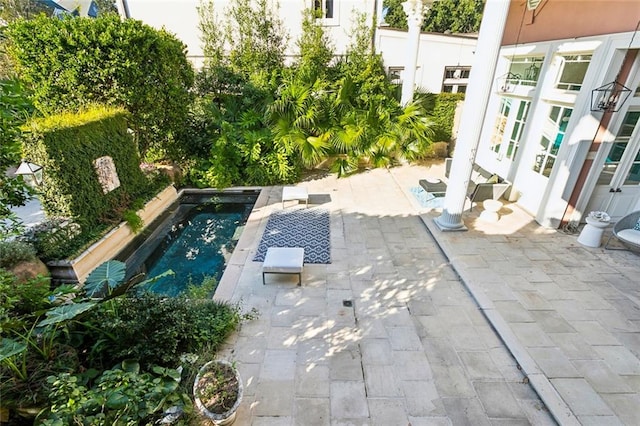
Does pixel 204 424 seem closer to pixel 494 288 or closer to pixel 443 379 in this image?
pixel 443 379

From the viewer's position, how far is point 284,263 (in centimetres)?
473

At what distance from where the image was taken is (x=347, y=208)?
7.45m

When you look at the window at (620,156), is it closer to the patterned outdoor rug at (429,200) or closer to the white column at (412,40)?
the patterned outdoor rug at (429,200)

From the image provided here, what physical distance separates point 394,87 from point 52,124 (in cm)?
980

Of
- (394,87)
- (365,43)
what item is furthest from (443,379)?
(365,43)

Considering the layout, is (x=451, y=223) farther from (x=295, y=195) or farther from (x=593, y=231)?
(x=295, y=195)

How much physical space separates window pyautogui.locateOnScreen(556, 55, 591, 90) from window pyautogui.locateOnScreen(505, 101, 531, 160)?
98 cm

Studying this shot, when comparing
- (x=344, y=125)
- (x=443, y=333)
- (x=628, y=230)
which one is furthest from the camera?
(x=344, y=125)

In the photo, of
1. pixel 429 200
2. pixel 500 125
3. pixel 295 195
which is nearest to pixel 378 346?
pixel 295 195

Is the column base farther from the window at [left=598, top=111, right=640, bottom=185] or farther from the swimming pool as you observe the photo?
the swimming pool

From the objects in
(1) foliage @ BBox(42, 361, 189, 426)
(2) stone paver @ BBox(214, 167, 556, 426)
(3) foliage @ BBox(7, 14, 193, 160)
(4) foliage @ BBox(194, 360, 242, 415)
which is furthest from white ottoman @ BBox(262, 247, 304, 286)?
(3) foliage @ BBox(7, 14, 193, 160)

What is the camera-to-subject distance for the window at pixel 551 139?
610 centimetres

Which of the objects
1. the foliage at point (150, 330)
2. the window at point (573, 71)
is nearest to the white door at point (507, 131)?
the window at point (573, 71)

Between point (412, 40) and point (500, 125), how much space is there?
3.93 metres
